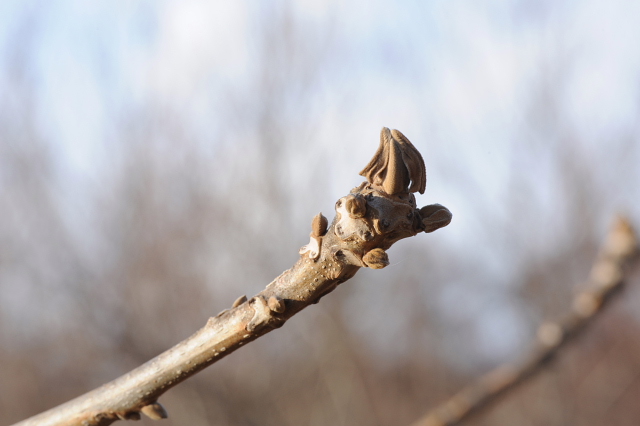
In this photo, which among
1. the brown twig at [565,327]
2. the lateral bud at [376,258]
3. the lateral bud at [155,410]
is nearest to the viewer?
the lateral bud at [376,258]

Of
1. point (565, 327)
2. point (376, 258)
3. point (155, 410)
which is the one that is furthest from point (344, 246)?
point (565, 327)

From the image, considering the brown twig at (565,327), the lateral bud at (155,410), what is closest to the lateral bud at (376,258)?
the lateral bud at (155,410)

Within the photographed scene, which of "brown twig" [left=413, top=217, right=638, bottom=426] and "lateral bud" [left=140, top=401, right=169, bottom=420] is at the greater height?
"lateral bud" [left=140, top=401, right=169, bottom=420]

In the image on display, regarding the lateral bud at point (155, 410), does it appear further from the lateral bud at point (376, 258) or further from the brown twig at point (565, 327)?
the brown twig at point (565, 327)

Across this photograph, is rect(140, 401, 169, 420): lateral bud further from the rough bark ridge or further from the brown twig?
the brown twig

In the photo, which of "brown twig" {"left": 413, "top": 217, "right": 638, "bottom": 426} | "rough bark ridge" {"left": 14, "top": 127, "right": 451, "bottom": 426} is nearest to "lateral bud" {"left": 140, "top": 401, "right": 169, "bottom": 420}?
"rough bark ridge" {"left": 14, "top": 127, "right": 451, "bottom": 426}

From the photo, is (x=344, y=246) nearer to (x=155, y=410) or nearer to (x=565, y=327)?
(x=155, y=410)
